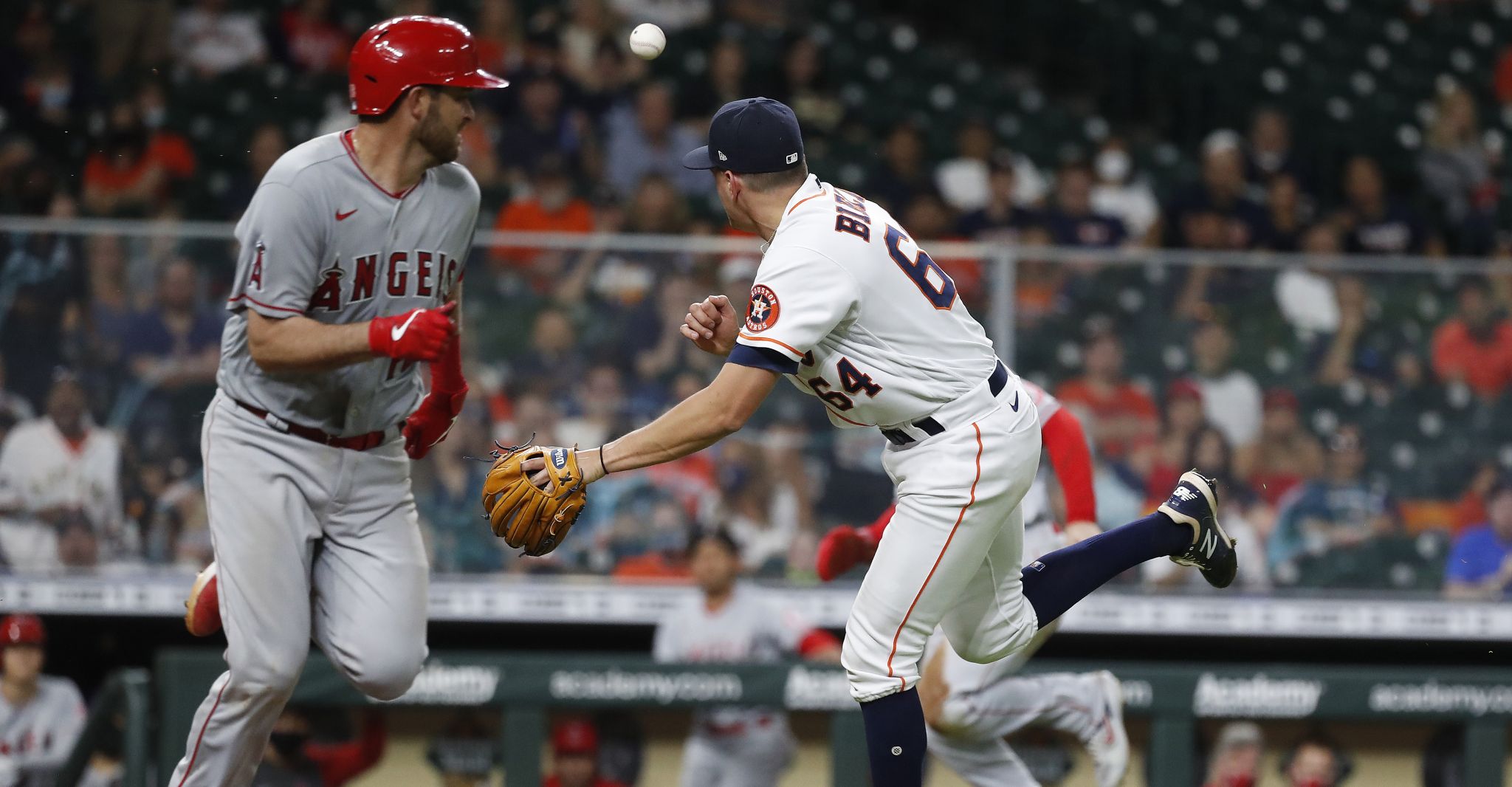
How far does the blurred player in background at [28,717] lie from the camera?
6152 millimetres

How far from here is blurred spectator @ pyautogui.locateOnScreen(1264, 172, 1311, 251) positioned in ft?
28.6

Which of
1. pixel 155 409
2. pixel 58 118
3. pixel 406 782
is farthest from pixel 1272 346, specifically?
pixel 58 118

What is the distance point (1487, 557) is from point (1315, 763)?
1.20 metres

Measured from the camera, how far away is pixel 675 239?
6.73m

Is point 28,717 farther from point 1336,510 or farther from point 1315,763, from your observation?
point 1336,510

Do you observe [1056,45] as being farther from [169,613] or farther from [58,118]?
[169,613]

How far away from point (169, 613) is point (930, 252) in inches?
134

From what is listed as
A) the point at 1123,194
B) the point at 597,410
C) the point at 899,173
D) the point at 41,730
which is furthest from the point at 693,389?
the point at 1123,194

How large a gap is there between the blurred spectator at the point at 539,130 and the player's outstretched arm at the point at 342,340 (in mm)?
4705

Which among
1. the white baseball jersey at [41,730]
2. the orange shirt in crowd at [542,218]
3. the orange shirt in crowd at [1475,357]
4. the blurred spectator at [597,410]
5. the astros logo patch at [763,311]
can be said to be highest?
the orange shirt in crowd at [542,218]

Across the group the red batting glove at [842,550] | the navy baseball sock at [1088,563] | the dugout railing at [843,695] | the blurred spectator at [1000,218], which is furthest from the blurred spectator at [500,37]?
the navy baseball sock at [1088,563]

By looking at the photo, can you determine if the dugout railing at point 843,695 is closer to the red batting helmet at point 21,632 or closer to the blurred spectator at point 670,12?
the red batting helmet at point 21,632

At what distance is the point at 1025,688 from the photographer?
5012 millimetres

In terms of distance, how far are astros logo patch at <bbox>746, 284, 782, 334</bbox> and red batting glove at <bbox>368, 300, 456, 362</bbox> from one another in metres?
0.64
